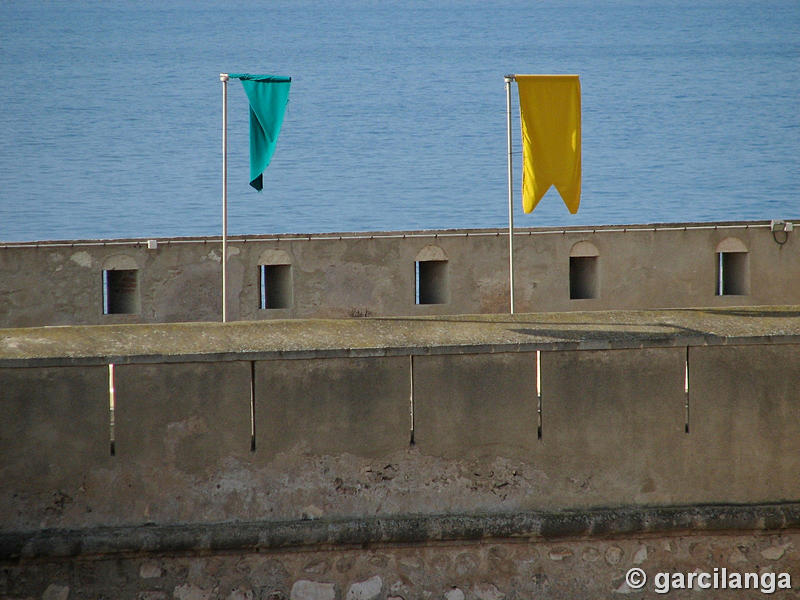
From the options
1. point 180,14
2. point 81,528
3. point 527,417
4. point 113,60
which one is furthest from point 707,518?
point 180,14

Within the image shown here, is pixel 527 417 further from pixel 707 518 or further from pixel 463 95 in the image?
pixel 463 95

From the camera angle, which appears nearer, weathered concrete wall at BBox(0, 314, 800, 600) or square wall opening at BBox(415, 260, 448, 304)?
weathered concrete wall at BBox(0, 314, 800, 600)

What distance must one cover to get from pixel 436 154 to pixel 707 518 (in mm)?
61016

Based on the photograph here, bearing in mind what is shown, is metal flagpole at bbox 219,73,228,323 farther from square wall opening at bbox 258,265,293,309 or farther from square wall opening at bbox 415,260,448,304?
square wall opening at bbox 415,260,448,304

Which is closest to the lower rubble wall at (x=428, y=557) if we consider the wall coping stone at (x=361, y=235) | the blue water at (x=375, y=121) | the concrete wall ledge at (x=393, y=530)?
the concrete wall ledge at (x=393, y=530)

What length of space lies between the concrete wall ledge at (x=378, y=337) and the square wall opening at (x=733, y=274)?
6.07 meters

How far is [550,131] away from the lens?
988 centimetres

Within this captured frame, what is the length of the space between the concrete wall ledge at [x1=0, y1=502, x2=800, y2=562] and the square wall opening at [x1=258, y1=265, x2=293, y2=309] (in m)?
6.53

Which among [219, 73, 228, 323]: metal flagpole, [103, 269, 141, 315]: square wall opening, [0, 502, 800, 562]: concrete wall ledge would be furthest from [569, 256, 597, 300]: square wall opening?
[0, 502, 800, 562]: concrete wall ledge

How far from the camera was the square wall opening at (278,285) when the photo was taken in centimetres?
1243

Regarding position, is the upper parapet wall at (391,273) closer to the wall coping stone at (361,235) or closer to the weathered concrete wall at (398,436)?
the wall coping stone at (361,235)

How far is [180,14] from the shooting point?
136 meters

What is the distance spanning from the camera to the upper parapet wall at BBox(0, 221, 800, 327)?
12008mm

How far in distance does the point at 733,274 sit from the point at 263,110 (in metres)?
4.59
